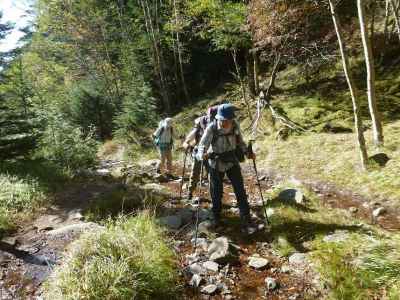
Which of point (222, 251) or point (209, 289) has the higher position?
point (222, 251)

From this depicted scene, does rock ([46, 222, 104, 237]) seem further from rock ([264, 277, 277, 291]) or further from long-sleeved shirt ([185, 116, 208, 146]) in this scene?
rock ([264, 277, 277, 291])

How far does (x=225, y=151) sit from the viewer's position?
23.7 feet

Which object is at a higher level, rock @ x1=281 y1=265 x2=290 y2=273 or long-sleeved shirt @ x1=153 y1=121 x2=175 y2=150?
long-sleeved shirt @ x1=153 y1=121 x2=175 y2=150

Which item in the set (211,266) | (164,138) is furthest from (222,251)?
(164,138)

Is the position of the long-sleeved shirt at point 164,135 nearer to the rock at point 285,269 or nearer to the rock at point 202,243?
the rock at point 202,243

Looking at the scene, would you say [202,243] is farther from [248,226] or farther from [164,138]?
[164,138]

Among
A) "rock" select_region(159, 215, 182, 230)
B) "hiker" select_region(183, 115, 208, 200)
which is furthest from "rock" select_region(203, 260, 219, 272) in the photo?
"hiker" select_region(183, 115, 208, 200)

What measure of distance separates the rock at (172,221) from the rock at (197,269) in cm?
171

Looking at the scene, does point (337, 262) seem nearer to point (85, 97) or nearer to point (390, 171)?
point (390, 171)

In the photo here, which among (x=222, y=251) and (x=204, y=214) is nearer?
(x=222, y=251)

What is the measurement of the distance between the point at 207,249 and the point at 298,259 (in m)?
1.56

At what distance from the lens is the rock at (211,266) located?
19.8ft

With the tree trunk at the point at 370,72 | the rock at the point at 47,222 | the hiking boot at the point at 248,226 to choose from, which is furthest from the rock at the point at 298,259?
the tree trunk at the point at 370,72

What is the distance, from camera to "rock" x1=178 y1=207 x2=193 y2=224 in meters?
8.18
